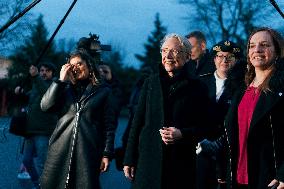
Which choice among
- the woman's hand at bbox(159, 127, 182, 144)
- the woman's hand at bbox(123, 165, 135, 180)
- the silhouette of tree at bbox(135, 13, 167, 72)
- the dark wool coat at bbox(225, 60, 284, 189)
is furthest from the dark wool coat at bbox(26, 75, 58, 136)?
the silhouette of tree at bbox(135, 13, 167, 72)

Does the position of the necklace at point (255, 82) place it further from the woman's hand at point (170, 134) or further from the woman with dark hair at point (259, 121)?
the woman's hand at point (170, 134)

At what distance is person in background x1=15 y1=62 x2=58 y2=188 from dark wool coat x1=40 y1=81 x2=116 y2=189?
2.43 m

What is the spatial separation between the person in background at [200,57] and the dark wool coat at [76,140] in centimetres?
139

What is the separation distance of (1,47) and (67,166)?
21.7 meters

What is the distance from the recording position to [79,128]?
470cm

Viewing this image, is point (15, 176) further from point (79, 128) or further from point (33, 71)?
point (79, 128)

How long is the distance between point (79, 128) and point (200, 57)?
6.66ft

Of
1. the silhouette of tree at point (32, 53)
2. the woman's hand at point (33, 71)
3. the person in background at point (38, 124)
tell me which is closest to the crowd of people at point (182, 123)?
the woman's hand at point (33, 71)

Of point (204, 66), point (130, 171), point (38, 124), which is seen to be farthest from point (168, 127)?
point (38, 124)

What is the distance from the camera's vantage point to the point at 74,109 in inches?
187

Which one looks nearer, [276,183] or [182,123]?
[276,183]

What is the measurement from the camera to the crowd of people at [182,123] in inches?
133

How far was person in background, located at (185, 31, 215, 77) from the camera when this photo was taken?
5872mm

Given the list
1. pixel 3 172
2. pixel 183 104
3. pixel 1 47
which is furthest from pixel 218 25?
pixel 183 104
